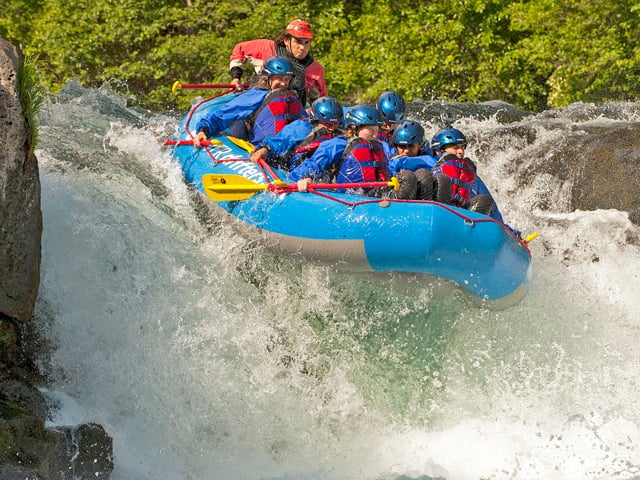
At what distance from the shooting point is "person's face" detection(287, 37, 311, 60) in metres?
8.34

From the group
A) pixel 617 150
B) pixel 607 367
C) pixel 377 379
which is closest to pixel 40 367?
pixel 377 379

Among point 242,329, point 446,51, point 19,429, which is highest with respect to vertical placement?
point 19,429

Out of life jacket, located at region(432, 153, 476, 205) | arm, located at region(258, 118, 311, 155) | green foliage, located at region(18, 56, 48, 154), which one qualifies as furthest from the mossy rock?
life jacket, located at region(432, 153, 476, 205)

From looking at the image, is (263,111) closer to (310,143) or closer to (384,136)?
(310,143)

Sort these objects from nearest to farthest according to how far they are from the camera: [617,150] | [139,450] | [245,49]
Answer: [139,450] → [617,150] → [245,49]

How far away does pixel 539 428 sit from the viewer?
19.3 feet

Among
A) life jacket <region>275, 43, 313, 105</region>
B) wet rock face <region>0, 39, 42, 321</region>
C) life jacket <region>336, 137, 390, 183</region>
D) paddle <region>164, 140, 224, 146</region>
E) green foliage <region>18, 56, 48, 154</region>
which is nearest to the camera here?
wet rock face <region>0, 39, 42, 321</region>

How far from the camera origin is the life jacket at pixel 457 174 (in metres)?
6.41

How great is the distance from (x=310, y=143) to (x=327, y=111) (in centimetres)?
30

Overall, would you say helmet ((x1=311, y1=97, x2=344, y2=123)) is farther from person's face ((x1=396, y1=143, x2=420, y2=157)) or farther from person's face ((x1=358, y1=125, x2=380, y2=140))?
person's face ((x1=358, y1=125, x2=380, y2=140))

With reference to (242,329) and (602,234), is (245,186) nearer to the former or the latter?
(242,329)

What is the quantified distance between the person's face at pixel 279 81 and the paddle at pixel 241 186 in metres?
1.31

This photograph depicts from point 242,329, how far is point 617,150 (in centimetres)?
402

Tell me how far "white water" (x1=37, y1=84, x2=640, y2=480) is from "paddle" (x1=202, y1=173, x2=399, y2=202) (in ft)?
1.05
